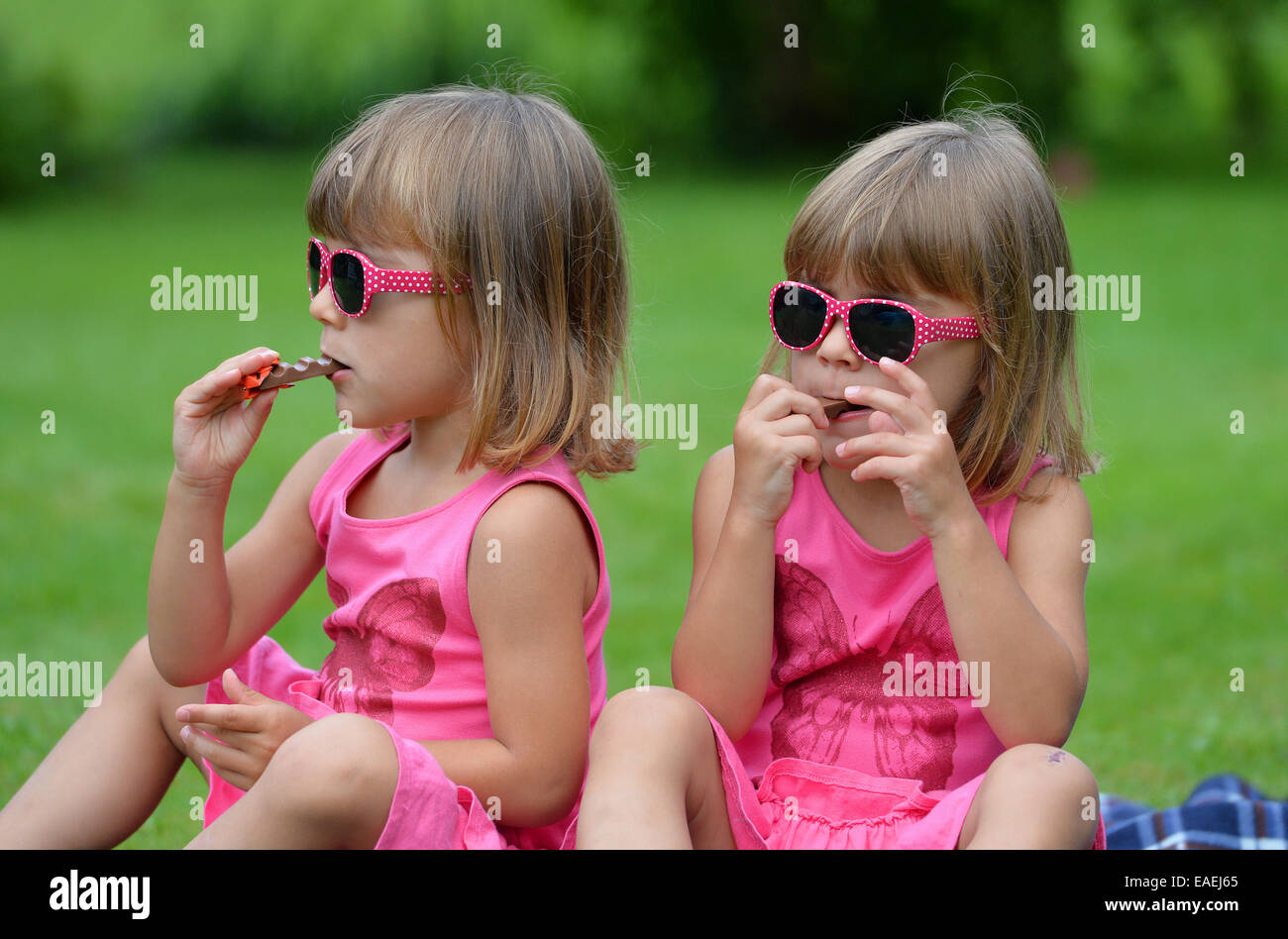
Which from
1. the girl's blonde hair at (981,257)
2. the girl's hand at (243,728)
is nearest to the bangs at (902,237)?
the girl's blonde hair at (981,257)

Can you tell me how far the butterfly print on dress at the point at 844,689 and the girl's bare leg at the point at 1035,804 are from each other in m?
0.29

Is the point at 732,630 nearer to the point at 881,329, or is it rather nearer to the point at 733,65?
the point at 881,329

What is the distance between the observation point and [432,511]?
8.01 ft

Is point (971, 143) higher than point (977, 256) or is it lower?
higher

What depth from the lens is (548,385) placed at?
8.16 ft

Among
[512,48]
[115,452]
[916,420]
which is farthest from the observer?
[512,48]

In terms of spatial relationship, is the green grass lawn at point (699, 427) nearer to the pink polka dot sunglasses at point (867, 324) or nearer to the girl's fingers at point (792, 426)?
the pink polka dot sunglasses at point (867, 324)

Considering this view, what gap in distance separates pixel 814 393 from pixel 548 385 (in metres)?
0.44

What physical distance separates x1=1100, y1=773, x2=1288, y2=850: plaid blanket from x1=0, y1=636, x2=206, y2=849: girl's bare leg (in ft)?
6.20

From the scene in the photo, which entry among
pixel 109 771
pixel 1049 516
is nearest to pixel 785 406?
pixel 1049 516

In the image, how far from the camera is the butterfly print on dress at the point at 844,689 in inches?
97.1

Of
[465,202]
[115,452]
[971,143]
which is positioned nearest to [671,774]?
[465,202]

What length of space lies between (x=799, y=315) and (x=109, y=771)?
1.45 metres
